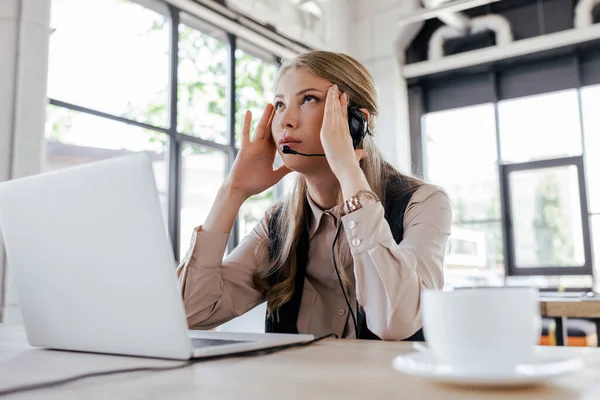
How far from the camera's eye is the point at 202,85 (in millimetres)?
4734

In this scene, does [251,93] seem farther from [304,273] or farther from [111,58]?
[304,273]

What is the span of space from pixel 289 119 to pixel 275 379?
41.8 inches

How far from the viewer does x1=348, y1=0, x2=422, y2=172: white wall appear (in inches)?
233

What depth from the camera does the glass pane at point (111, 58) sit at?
359 centimetres

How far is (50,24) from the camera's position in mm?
3406

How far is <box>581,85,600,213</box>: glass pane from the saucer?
5124mm

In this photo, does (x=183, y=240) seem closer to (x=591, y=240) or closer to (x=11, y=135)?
(x=11, y=135)

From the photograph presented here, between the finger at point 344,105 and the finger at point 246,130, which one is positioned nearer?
the finger at point 344,105

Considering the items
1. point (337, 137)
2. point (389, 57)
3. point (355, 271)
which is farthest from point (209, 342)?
point (389, 57)

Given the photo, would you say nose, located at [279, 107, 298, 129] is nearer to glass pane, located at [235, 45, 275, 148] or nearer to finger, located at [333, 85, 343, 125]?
finger, located at [333, 85, 343, 125]

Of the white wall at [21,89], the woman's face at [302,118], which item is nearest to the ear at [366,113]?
the woman's face at [302,118]

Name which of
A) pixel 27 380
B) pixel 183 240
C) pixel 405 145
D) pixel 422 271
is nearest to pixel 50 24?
pixel 183 240

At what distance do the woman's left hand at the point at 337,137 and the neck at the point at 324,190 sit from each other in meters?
0.14

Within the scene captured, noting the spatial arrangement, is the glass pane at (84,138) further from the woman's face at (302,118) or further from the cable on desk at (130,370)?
the cable on desk at (130,370)
